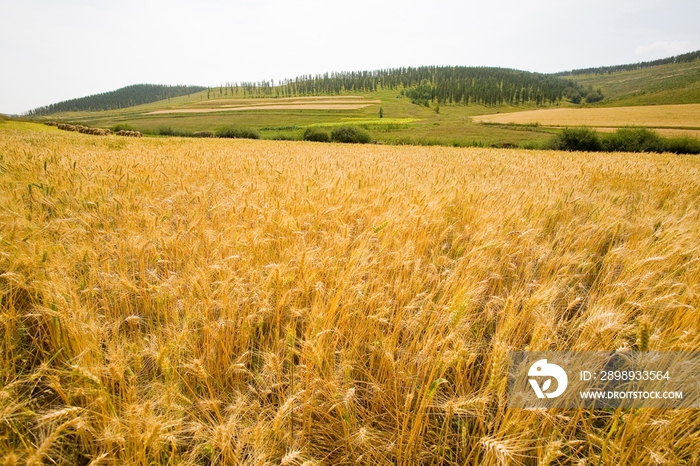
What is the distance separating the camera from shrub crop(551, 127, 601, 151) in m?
33.3

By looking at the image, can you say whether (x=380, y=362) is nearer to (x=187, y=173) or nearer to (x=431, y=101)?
(x=187, y=173)

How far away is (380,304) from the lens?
1976mm

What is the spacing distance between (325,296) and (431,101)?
148 meters

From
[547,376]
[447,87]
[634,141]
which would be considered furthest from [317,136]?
[447,87]

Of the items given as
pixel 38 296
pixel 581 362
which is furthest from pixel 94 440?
pixel 581 362

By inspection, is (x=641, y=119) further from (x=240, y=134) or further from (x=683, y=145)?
(x=240, y=134)

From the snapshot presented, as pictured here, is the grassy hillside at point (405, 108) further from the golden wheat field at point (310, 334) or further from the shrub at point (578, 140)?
the golden wheat field at point (310, 334)

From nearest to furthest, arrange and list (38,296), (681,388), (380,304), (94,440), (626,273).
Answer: (94,440), (681,388), (38,296), (380,304), (626,273)

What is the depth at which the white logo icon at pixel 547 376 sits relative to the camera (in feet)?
4.75

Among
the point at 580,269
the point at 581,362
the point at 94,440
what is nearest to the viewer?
the point at 94,440

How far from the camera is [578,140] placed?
3397 cm

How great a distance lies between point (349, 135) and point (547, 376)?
46.3m

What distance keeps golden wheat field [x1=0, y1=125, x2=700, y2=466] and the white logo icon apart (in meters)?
0.09

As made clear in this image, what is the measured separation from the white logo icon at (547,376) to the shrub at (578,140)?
4134cm
